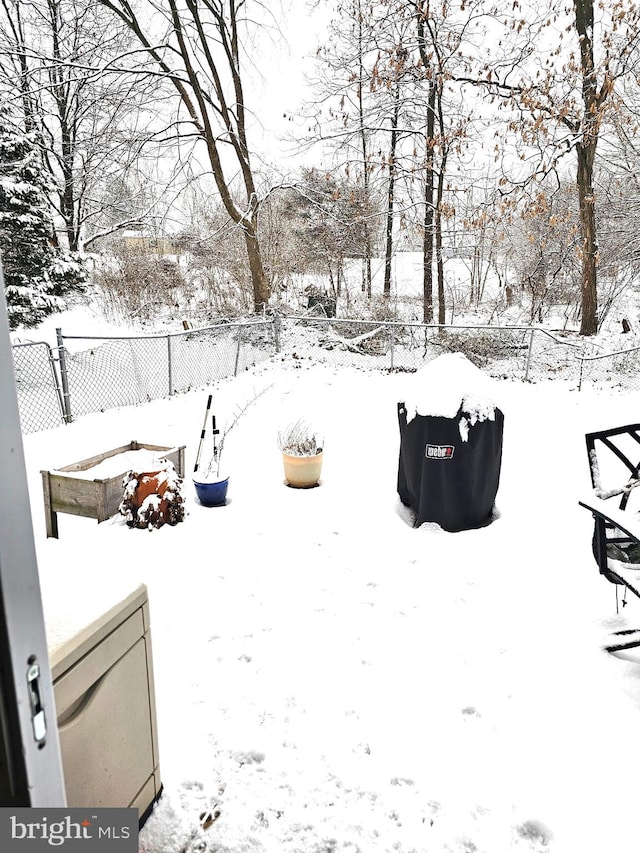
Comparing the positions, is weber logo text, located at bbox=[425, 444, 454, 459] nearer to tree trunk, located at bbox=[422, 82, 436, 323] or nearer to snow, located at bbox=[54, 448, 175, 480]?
snow, located at bbox=[54, 448, 175, 480]

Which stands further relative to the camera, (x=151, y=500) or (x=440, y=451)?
(x=151, y=500)

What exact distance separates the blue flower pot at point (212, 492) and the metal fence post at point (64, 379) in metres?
2.95

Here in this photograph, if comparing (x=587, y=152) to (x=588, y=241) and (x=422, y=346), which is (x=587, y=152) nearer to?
(x=588, y=241)

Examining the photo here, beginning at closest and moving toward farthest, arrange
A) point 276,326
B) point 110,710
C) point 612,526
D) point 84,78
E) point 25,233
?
point 110,710 → point 612,526 → point 276,326 → point 84,78 → point 25,233

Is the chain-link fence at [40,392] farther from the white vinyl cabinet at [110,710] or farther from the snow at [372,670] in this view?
the white vinyl cabinet at [110,710]

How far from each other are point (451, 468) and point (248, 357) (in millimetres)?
6437

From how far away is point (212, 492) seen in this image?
4.14 m

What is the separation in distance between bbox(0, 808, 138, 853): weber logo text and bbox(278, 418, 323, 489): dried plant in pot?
3262mm

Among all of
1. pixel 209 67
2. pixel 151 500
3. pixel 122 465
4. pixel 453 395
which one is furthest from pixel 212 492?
pixel 209 67

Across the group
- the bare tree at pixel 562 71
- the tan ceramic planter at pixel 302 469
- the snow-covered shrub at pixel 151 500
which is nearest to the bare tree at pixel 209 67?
the bare tree at pixel 562 71

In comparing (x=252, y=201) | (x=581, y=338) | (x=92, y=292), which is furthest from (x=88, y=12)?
(x=581, y=338)

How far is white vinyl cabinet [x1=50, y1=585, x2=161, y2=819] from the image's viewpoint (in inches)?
48.4

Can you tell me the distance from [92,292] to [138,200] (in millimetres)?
2798

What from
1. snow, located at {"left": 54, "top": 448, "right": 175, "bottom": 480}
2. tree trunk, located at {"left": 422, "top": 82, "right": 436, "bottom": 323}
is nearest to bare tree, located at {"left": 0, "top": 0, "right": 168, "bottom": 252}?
tree trunk, located at {"left": 422, "top": 82, "right": 436, "bottom": 323}
